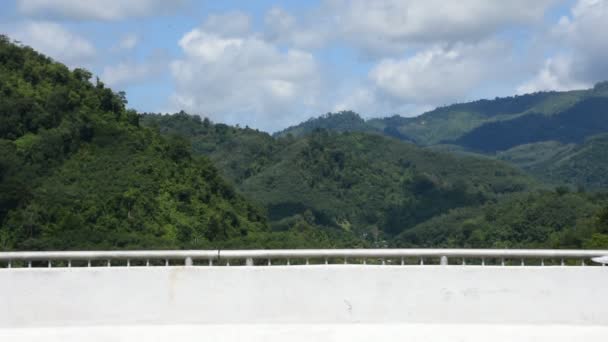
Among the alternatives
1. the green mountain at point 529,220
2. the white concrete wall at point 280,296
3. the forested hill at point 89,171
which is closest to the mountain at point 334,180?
→ the green mountain at point 529,220

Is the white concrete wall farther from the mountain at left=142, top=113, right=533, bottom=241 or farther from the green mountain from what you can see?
the mountain at left=142, top=113, right=533, bottom=241

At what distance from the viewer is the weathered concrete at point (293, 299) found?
773cm

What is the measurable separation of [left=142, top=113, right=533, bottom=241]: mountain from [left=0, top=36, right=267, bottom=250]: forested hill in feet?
189

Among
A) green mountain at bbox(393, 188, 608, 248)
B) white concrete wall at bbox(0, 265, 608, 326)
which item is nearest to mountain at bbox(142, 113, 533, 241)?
green mountain at bbox(393, 188, 608, 248)

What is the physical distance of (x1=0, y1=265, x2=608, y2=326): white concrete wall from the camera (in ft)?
25.4

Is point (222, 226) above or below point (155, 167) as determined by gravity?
below

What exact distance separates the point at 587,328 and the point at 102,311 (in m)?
4.27

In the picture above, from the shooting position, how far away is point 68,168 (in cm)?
6272

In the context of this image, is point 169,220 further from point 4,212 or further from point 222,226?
point 4,212

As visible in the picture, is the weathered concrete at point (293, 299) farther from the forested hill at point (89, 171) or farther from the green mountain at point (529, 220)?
the green mountain at point (529, 220)

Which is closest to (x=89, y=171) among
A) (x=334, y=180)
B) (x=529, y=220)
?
(x=529, y=220)

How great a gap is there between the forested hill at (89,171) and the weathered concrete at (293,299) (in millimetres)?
42858

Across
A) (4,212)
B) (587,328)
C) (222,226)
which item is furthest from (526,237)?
(587,328)

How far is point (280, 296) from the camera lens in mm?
7770
